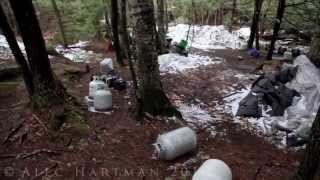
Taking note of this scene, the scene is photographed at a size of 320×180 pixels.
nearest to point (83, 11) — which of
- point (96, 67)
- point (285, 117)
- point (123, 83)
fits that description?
point (96, 67)

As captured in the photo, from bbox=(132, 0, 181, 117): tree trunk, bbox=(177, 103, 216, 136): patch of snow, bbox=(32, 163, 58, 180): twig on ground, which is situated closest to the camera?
bbox=(32, 163, 58, 180): twig on ground

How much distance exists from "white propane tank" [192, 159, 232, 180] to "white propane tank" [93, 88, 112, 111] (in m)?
3.20

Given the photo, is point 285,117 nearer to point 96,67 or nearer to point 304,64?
point 304,64

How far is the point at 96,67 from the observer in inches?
416

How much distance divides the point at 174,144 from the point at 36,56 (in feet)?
10.1

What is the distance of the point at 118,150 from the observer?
5.01 meters

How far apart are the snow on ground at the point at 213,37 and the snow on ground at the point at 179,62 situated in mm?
6777

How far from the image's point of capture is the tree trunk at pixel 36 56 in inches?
194

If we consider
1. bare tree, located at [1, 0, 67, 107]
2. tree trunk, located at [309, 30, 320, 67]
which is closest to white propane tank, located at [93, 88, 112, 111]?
bare tree, located at [1, 0, 67, 107]

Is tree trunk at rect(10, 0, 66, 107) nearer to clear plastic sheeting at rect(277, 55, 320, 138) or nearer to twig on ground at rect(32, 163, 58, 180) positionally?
twig on ground at rect(32, 163, 58, 180)

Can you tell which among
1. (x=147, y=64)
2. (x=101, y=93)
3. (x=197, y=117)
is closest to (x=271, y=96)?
(x=197, y=117)

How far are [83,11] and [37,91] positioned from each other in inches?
463

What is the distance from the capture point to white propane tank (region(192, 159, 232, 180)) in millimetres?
3490

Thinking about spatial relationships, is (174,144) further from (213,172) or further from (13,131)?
(13,131)
